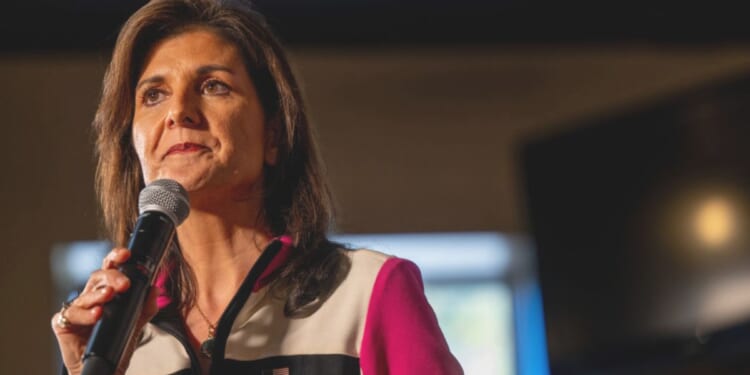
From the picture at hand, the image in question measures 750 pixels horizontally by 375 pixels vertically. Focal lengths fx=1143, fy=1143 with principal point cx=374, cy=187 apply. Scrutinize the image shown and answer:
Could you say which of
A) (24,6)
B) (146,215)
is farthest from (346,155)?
(146,215)

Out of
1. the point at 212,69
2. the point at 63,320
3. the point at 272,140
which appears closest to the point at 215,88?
the point at 212,69

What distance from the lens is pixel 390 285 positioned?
1.50m

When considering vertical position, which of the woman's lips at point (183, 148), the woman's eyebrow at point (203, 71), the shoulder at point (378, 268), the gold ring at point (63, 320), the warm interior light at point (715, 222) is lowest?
the gold ring at point (63, 320)

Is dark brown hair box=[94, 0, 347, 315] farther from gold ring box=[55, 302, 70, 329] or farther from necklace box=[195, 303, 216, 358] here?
gold ring box=[55, 302, 70, 329]

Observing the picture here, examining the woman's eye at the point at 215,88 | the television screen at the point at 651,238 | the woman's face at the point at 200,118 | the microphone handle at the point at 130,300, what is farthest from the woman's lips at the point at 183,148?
the television screen at the point at 651,238

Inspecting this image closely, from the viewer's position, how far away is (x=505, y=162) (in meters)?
4.73

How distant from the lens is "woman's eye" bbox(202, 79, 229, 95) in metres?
1.59

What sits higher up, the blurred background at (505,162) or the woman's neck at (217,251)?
the blurred background at (505,162)

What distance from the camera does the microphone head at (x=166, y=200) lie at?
1.31m

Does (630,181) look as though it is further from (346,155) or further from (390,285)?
(390,285)

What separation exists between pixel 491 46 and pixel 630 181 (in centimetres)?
101

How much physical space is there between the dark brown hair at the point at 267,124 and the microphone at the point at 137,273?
30cm

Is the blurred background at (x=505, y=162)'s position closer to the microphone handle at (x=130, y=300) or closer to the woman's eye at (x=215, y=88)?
the woman's eye at (x=215, y=88)

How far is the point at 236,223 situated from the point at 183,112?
0.18 m
